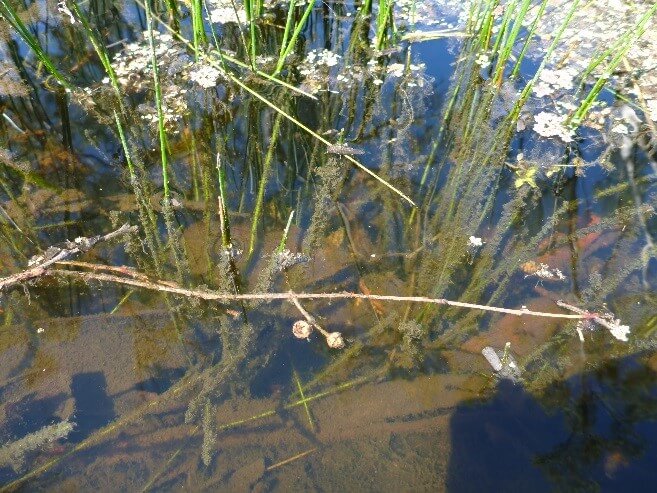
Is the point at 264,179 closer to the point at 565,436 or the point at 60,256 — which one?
the point at 60,256

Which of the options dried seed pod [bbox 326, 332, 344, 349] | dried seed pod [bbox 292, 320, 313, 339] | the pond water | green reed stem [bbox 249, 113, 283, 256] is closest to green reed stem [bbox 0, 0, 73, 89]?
the pond water

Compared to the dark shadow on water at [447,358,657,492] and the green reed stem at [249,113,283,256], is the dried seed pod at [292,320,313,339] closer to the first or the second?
the green reed stem at [249,113,283,256]

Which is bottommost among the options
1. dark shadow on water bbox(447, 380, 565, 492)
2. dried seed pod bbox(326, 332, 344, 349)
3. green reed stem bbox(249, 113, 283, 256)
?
dark shadow on water bbox(447, 380, 565, 492)

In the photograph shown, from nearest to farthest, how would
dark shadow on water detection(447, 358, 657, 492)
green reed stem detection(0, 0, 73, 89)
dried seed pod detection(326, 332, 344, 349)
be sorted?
1. dark shadow on water detection(447, 358, 657, 492)
2. dried seed pod detection(326, 332, 344, 349)
3. green reed stem detection(0, 0, 73, 89)

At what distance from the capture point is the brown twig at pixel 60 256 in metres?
1.50

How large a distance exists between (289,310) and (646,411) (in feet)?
3.37

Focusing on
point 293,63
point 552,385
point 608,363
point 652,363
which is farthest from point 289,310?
point 293,63

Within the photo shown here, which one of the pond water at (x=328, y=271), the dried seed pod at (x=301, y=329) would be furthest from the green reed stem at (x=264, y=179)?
the dried seed pod at (x=301, y=329)

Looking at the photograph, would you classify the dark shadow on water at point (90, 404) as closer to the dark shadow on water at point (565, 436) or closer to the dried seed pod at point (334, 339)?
the dried seed pod at point (334, 339)

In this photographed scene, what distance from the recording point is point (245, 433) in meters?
1.37

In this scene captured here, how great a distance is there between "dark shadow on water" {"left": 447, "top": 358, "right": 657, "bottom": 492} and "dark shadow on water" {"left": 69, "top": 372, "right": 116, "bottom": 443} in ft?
3.04

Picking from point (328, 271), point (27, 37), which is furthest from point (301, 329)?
point (27, 37)

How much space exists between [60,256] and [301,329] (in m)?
0.73

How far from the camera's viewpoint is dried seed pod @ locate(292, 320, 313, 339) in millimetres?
1503
